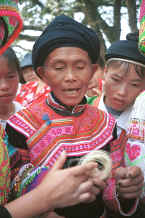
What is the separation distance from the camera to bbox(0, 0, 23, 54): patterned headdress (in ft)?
4.54

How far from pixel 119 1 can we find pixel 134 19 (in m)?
1.78

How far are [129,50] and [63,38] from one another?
0.96 m

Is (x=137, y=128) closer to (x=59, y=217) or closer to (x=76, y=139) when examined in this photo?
(x=76, y=139)

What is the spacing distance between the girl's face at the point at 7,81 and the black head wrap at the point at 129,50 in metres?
0.92

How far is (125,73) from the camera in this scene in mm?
2596

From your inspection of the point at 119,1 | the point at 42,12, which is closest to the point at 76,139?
the point at 119,1

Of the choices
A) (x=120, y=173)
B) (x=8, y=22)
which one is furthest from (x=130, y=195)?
(x=8, y=22)

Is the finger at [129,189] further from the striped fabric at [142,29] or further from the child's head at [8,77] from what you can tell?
the child's head at [8,77]

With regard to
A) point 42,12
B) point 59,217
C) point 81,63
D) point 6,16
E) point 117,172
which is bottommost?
point 42,12

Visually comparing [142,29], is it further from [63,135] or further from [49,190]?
[49,190]

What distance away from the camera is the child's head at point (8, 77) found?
2.42m

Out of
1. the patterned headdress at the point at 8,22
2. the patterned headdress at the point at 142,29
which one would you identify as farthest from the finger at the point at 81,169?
the patterned headdress at the point at 142,29

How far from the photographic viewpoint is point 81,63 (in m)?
1.83

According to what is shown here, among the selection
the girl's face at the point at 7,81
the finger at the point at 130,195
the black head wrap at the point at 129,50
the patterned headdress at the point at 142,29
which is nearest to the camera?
the patterned headdress at the point at 142,29
